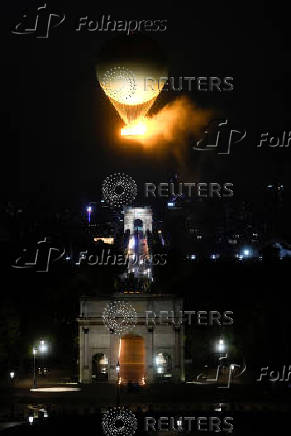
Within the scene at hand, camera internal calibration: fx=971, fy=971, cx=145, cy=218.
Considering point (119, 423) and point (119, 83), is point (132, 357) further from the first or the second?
point (119, 423)

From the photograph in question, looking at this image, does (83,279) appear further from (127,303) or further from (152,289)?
(127,303)

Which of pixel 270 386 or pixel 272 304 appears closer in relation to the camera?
pixel 270 386

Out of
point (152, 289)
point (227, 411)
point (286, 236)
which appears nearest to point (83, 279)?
point (152, 289)

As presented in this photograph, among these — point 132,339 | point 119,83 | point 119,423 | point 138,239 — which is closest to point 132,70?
point 119,83

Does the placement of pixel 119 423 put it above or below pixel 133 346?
below

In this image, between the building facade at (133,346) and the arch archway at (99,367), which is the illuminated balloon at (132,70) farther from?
the arch archway at (99,367)

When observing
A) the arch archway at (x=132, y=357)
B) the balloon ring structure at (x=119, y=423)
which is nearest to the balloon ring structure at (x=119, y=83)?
the arch archway at (x=132, y=357)
